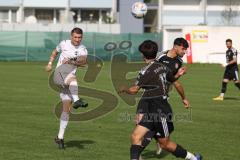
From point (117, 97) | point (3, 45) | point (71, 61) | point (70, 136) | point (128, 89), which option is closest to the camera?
point (128, 89)

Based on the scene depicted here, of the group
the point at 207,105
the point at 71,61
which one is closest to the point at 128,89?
the point at 71,61

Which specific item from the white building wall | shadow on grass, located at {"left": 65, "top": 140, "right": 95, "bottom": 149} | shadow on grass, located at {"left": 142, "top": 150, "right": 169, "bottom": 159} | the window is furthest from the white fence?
shadow on grass, located at {"left": 142, "top": 150, "right": 169, "bottom": 159}

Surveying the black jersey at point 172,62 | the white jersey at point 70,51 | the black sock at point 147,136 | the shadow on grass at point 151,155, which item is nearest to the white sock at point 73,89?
the white jersey at point 70,51

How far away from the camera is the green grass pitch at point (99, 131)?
41.2 feet

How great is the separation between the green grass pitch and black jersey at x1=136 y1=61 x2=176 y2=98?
2161 mm

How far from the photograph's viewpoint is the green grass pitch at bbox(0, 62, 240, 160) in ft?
41.2

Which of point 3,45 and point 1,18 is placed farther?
point 1,18

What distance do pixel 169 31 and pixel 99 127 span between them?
44.2 m

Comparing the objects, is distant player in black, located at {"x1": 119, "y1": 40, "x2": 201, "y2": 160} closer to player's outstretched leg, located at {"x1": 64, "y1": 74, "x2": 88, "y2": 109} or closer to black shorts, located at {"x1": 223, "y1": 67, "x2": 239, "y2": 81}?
player's outstretched leg, located at {"x1": 64, "y1": 74, "x2": 88, "y2": 109}

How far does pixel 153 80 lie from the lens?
10.2 m

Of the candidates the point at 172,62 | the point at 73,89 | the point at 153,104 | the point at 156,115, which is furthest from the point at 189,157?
the point at 73,89

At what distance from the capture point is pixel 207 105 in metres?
22.4

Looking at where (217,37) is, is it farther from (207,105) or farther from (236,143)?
(236,143)

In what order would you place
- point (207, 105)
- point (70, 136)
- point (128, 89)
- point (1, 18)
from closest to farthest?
point (128, 89) < point (70, 136) < point (207, 105) < point (1, 18)
